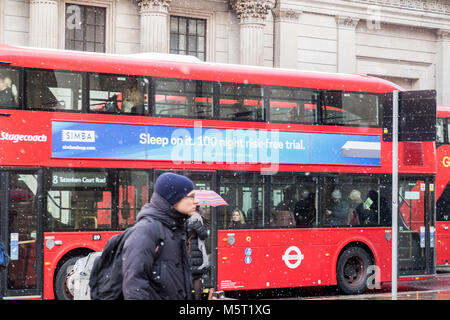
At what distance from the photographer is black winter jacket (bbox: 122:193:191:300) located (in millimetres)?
4770

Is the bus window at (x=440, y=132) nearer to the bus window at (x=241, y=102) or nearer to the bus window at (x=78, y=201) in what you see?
the bus window at (x=241, y=102)

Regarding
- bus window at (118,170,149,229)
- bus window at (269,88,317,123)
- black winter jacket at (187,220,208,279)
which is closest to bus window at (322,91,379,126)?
bus window at (269,88,317,123)

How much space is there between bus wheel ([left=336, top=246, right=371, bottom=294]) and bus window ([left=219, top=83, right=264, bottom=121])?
3315 mm

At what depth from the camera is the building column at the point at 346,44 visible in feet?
92.4

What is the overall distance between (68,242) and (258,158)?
3791 mm

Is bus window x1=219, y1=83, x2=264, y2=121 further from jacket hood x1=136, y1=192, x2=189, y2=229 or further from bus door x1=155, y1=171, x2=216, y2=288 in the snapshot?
jacket hood x1=136, y1=192, x2=189, y2=229

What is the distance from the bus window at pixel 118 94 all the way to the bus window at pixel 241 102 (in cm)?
146

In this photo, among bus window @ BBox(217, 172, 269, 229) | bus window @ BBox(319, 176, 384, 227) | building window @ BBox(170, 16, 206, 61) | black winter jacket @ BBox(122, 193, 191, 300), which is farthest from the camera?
building window @ BBox(170, 16, 206, 61)

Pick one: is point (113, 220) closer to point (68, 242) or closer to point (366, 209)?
point (68, 242)

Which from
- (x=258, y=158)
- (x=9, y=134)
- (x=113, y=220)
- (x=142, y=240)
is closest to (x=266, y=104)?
(x=258, y=158)

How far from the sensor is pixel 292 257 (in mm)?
13992

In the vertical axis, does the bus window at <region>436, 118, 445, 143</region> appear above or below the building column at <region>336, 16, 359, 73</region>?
below

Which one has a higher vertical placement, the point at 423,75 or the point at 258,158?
the point at 423,75
